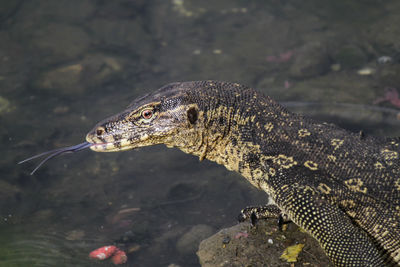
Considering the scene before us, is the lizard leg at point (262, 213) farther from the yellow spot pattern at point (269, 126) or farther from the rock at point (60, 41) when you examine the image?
the rock at point (60, 41)

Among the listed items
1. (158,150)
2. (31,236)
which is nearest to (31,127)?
(158,150)

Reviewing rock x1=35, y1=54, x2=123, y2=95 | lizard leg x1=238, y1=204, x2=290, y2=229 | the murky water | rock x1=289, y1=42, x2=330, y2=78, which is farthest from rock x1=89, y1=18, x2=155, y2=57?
lizard leg x1=238, y1=204, x2=290, y2=229

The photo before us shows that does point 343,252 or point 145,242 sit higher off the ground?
point 343,252

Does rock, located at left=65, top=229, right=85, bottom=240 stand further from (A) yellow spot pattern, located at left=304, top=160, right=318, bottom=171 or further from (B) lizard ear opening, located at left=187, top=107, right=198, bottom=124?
(A) yellow spot pattern, located at left=304, top=160, right=318, bottom=171

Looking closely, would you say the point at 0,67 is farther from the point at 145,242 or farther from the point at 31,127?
the point at 145,242

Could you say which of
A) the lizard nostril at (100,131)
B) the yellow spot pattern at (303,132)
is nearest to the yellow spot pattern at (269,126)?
the yellow spot pattern at (303,132)

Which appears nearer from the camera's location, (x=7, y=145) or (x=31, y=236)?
(x=31, y=236)
